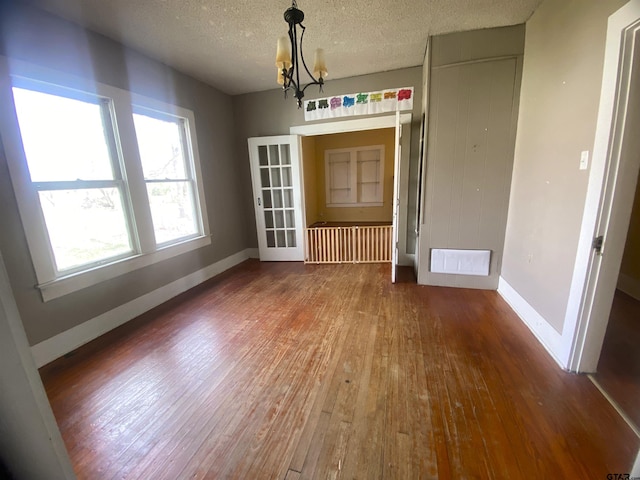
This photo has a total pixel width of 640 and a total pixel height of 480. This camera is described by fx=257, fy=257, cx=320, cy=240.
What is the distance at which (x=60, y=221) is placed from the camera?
213 cm

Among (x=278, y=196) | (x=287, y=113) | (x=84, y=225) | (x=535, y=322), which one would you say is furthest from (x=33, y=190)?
(x=535, y=322)

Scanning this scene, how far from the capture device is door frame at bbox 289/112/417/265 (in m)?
3.56

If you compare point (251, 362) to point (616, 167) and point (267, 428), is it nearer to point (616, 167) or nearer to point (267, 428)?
point (267, 428)

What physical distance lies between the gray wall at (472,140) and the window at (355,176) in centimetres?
395

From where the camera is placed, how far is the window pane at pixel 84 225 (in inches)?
82.7

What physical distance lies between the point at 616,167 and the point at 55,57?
391 cm

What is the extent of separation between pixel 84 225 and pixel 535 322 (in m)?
3.98

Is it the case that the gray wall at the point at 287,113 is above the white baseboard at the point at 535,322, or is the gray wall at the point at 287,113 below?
above

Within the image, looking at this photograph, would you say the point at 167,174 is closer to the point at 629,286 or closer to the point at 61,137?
the point at 61,137

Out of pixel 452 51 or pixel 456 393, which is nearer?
pixel 456 393

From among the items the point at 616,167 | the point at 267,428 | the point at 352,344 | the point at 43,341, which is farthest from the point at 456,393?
the point at 43,341

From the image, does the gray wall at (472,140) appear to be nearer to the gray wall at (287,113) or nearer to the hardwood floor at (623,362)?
the gray wall at (287,113)

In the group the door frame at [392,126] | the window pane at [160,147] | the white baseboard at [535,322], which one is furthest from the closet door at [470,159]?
the window pane at [160,147]

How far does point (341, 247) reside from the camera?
4.29 metres
